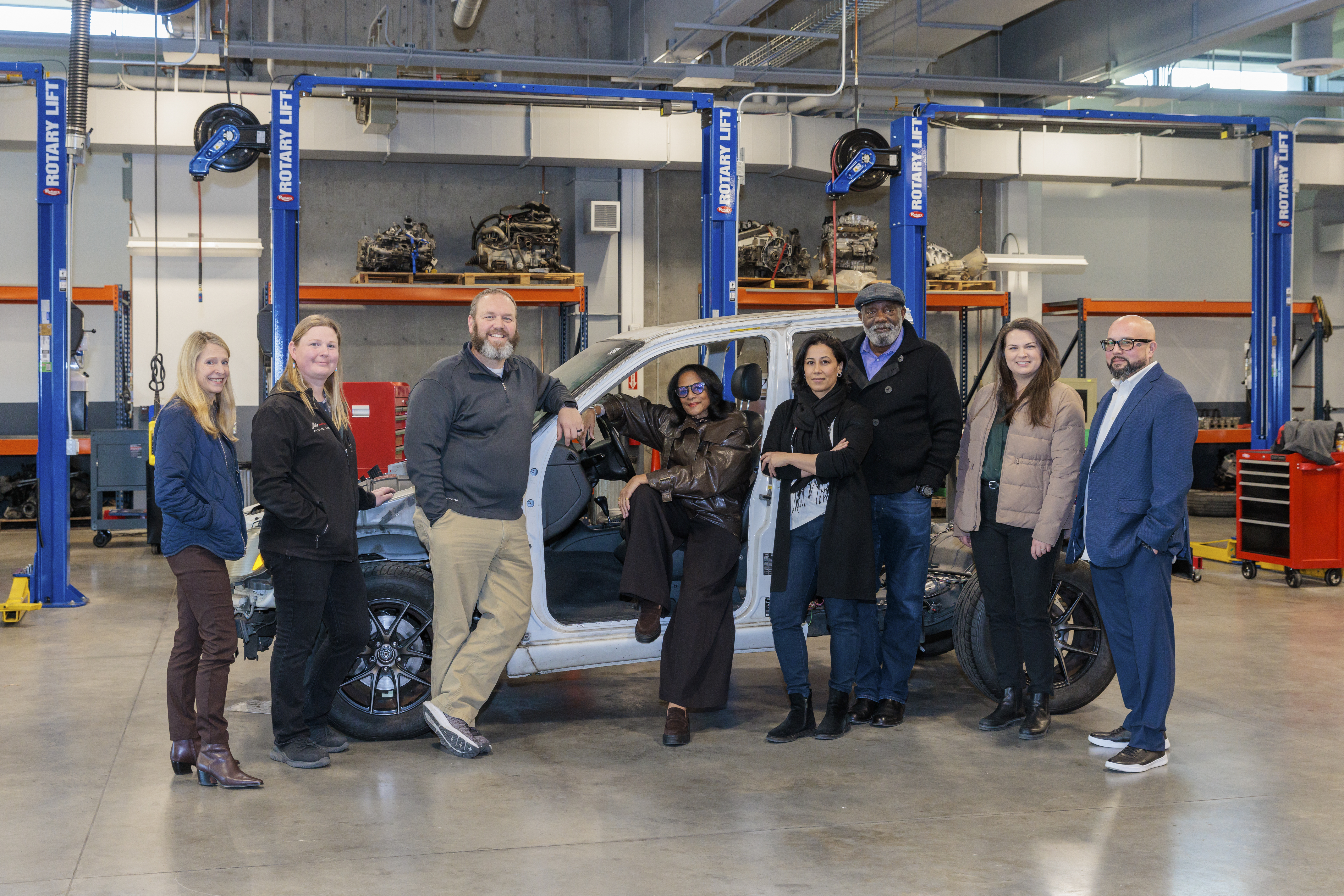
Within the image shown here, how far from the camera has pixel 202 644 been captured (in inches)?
161

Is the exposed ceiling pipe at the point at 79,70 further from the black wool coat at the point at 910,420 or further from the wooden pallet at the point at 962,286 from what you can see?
the wooden pallet at the point at 962,286

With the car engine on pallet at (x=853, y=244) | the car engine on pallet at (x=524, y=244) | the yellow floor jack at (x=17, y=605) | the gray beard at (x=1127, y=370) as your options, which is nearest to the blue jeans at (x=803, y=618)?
the gray beard at (x=1127, y=370)

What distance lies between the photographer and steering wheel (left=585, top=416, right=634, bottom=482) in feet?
16.4

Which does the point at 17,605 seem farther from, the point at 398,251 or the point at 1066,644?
the point at 1066,644

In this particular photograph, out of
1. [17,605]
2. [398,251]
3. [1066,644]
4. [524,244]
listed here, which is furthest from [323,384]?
[524,244]

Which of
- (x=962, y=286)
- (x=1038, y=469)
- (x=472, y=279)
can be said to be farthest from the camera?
(x=962, y=286)

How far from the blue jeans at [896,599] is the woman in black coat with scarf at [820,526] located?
8 centimetres

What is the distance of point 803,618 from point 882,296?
4.37 feet

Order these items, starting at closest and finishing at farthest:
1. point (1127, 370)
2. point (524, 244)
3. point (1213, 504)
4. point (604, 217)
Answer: point (1127, 370) → point (524, 244) → point (604, 217) → point (1213, 504)

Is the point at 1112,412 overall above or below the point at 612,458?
above

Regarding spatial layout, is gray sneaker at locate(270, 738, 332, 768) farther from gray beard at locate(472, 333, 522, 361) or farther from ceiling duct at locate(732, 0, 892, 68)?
ceiling duct at locate(732, 0, 892, 68)

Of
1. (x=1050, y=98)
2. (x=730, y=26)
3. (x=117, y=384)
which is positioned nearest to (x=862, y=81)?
(x=730, y=26)

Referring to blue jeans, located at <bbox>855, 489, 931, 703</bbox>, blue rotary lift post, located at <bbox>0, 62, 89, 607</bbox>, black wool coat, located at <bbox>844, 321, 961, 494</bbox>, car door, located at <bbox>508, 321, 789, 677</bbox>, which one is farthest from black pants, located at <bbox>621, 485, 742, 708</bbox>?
blue rotary lift post, located at <bbox>0, 62, 89, 607</bbox>

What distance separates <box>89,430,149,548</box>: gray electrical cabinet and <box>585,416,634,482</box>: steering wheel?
22.3ft
